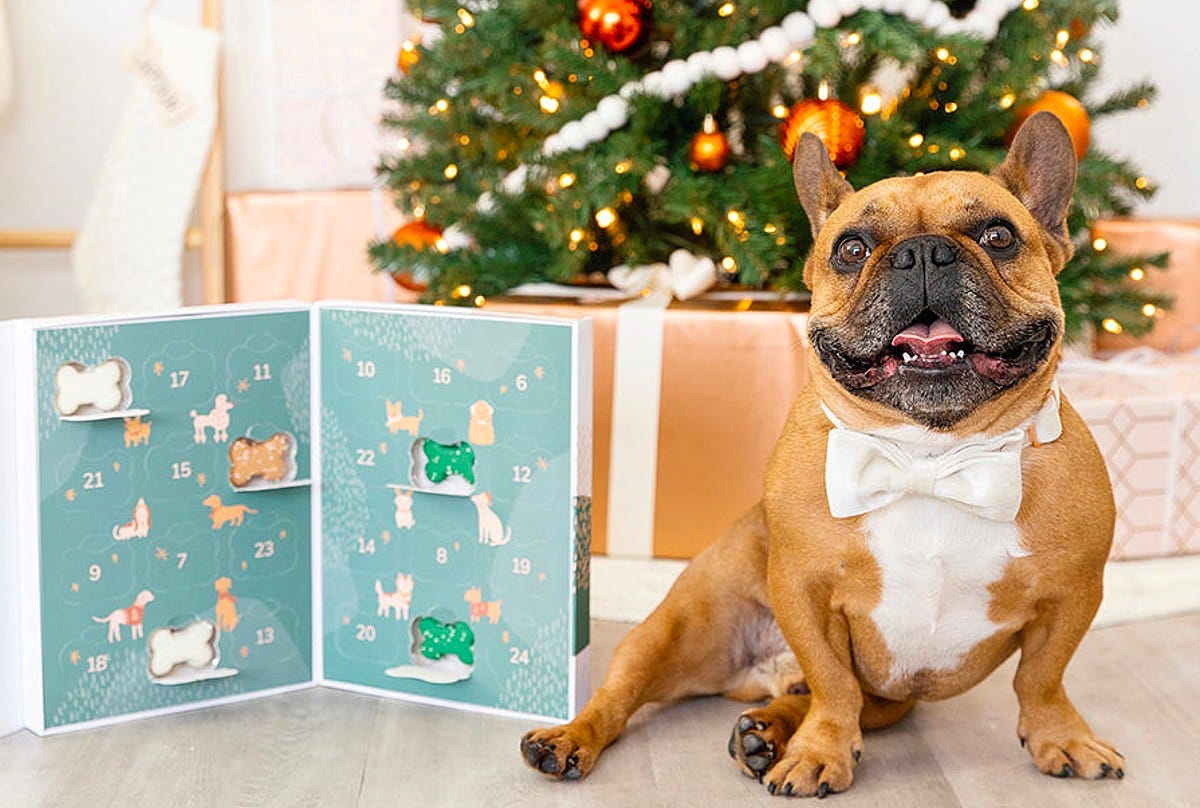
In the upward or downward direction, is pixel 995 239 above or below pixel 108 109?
below

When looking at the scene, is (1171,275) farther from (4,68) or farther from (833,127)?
(4,68)

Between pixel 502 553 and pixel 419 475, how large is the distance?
127 mm

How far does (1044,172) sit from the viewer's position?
1.39 meters

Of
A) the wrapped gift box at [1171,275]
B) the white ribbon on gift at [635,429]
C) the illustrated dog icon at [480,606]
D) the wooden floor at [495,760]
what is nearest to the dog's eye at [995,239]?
the wooden floor at [495,760]

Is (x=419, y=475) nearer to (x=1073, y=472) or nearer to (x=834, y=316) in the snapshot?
(x=834, y=316)

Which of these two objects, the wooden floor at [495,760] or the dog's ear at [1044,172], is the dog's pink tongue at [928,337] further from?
the wooden floor at [495,760]

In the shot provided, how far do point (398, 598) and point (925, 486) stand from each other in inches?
24.1

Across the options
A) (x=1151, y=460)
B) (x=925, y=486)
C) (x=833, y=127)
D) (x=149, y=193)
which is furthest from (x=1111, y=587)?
(x=149, y=193)

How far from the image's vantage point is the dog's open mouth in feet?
4.21

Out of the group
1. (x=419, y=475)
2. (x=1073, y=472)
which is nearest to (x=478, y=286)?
(x=419, y=475)

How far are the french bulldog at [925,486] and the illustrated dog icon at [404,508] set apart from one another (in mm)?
284

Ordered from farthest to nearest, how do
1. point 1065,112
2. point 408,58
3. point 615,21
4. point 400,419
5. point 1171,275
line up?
point 1171,275
point 408,58
point 1065,112
point 615,21
point 400,419

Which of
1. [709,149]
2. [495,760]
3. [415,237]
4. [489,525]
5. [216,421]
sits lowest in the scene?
[495,760]

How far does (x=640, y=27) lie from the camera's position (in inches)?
84.1
